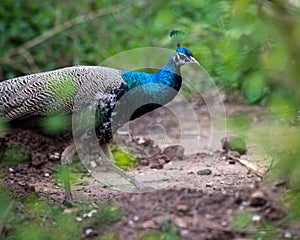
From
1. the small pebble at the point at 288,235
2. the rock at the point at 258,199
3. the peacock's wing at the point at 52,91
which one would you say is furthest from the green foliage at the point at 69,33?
the small pebble at the point at 288,235

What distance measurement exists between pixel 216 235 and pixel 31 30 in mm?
4857

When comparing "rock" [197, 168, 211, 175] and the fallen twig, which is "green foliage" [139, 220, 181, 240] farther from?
"rock" [197, 168, 211, 175]

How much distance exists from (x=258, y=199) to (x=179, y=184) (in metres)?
1.06

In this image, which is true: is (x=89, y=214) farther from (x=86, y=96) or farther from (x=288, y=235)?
(x=288, y=235)

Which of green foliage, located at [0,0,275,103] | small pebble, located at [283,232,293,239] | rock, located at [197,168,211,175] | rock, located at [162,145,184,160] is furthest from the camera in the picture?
green foliage, located at [0,0,275,103]

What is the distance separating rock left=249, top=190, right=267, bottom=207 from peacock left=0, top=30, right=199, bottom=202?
1083 mm

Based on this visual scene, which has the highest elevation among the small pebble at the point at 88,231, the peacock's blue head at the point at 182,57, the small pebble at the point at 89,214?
the peacock's blue head at the point at 182,57

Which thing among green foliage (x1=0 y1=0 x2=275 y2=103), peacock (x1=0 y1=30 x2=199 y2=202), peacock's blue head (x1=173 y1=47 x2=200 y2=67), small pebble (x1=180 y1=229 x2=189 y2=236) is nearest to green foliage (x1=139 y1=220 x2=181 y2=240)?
small pebble (x1=180 y1=229 x2=189 y2=236)

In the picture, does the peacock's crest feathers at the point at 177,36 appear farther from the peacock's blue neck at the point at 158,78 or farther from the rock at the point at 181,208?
the rock at the point at 181,208

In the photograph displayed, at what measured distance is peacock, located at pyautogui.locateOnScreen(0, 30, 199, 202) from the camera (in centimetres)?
400

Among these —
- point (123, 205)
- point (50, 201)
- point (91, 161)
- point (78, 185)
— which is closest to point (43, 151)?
point (91, 161)

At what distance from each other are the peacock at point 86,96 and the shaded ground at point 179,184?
11.0 inches

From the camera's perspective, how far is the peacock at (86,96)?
4.00 meters

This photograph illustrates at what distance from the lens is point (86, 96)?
4004mm
